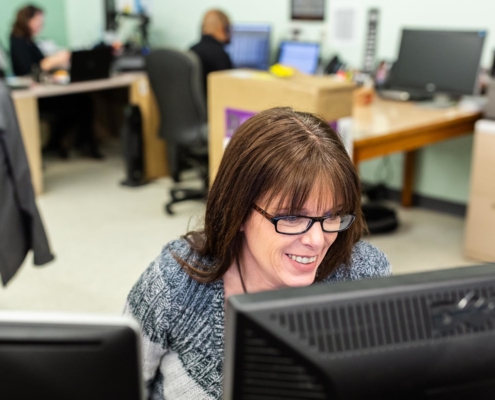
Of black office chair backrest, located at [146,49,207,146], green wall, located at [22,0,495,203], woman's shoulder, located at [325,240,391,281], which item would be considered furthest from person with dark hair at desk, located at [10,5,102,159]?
woman's shoulder, located at [325,240,391,281]

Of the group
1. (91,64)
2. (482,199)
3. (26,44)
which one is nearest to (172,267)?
(482,199)

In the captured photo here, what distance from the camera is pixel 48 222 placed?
384 cm

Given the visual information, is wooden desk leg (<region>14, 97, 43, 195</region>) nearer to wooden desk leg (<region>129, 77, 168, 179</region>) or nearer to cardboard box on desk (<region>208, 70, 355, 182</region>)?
wooden desk leg (<region>129, 77, 168, 179</region>)

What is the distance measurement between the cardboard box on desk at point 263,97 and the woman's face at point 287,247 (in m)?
1.24

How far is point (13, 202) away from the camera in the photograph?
2193 mm

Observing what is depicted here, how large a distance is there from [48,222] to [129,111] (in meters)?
1.05

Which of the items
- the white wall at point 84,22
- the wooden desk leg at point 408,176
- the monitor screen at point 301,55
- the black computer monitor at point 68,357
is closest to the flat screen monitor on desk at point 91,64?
the monitor screen at point 301,55

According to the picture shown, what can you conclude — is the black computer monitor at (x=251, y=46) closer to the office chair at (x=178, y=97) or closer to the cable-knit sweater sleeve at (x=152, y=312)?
the office chair at (x=178, y=97)

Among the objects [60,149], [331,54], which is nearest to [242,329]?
[331,54]

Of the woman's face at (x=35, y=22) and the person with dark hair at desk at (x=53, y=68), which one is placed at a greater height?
the woman's face at (x=35, y=22)

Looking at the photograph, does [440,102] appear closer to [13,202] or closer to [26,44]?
[13,202]

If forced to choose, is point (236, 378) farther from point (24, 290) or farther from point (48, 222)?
point (48, 222)

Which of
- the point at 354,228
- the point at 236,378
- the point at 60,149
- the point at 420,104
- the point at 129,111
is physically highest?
the point at 236,378

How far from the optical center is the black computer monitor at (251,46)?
466 cm
